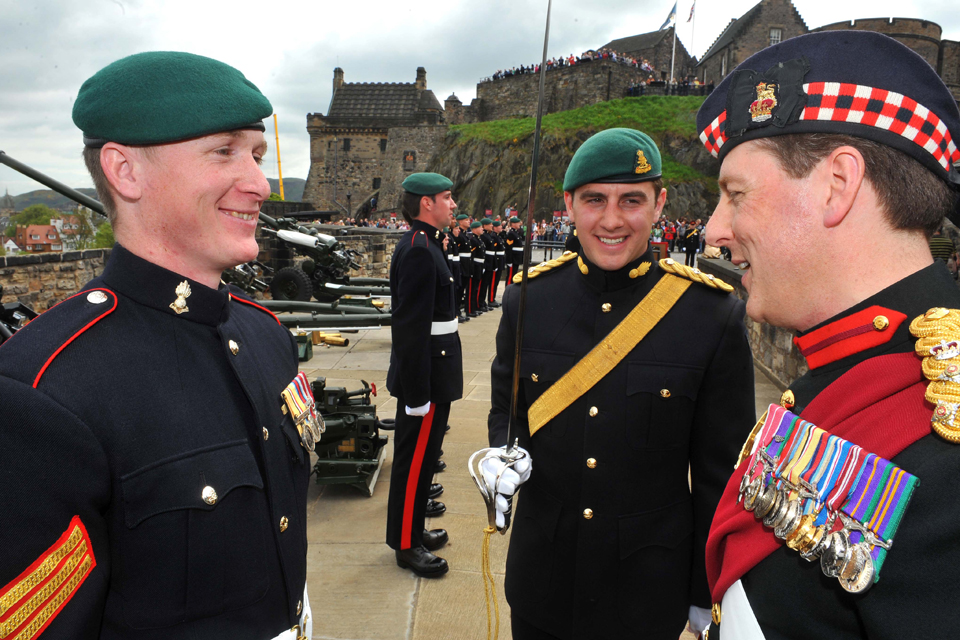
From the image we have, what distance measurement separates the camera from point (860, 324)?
97 centimetres

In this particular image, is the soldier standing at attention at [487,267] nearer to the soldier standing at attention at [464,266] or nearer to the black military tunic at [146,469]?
the soldier standing at attention at [464,266]

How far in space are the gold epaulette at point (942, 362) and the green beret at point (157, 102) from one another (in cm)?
134

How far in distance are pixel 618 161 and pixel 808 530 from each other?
53.4 inches

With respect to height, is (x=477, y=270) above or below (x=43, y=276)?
below

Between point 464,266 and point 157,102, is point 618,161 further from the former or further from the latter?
point 464,266

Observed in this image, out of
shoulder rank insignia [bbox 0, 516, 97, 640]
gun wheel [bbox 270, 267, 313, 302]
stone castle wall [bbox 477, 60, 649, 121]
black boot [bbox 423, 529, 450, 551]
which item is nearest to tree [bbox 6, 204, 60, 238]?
stone castle wall [bbox 477, 60, 649, 121]

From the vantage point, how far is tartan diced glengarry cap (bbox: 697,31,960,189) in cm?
96

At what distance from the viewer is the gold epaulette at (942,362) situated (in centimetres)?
77

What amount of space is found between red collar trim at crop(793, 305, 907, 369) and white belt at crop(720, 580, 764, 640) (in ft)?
1.38

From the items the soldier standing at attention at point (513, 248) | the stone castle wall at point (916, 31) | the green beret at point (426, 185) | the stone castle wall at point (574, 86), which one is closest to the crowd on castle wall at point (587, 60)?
the stone castle wall at point (574, 86)

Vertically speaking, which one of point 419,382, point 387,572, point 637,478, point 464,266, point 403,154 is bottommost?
point 387,572

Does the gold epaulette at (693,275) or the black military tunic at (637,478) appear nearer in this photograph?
the black military tunic at (637,478)

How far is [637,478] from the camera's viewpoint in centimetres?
181

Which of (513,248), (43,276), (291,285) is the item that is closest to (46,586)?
(43,276)
